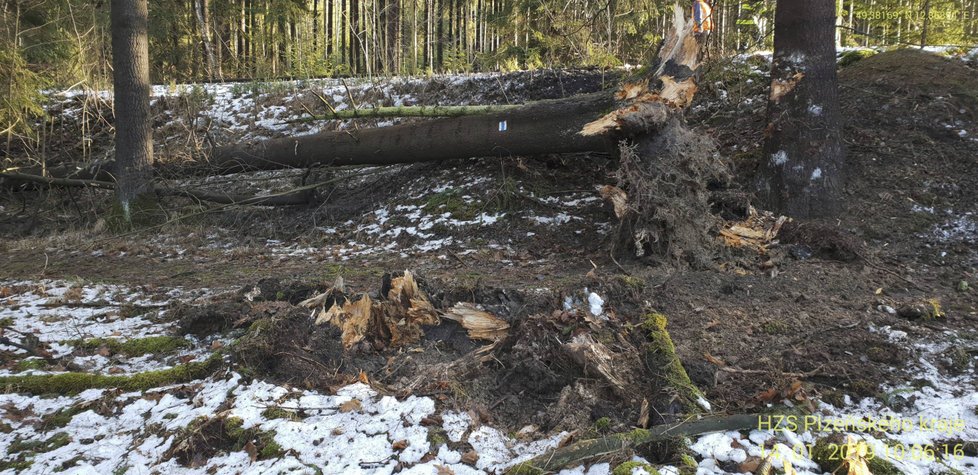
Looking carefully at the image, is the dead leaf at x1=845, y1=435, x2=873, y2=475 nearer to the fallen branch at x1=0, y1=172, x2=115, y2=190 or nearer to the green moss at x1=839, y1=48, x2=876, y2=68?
the green moss at x1=839, y1=48, x2=876, y2=68

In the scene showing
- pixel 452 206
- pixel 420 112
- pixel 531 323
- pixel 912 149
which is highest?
pixel 420 112

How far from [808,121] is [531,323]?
3533mm

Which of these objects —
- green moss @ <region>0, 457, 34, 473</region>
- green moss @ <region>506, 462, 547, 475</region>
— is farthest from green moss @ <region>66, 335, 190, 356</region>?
green moss @ <region>506, 462, 547, 475</region>

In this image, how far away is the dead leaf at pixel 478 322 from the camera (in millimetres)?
3283

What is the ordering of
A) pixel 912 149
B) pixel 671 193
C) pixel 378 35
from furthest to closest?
pixel 378 35 → pixel 912 149 → pixel 671 193

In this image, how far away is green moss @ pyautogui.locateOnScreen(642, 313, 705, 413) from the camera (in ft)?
8.55

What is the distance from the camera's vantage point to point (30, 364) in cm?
346

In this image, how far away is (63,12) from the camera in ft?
35.2

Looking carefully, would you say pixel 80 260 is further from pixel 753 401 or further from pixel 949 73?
pixel 949 73

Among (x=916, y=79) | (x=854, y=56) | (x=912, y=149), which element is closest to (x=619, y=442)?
(x=912, y=149)

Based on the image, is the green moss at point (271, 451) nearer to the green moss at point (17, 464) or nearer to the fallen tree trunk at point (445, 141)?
the green moss at point (17, 464)

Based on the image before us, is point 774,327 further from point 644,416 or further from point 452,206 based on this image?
point 452,206

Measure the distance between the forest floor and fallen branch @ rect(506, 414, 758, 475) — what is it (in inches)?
1.8

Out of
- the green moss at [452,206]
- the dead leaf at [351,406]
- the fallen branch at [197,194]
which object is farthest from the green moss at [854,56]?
the fallen branch at [197,194]
